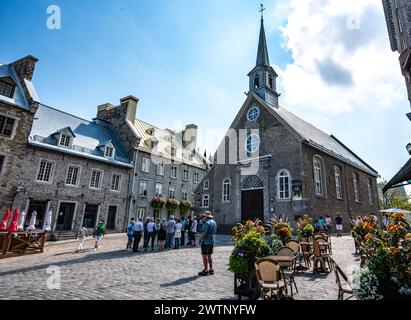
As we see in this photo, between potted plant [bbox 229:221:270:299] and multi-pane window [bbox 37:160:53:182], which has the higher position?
multi-pane window [bbox 37:160:53:182]

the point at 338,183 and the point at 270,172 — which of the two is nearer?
the point at 270,172

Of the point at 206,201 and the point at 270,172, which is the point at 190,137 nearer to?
the point at 206,201

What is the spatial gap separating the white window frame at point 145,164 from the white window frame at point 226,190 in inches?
418

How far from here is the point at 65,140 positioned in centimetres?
2255

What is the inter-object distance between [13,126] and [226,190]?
1912 cm

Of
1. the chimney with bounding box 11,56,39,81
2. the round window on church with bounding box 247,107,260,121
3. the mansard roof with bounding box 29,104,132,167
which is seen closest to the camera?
the chimney with bounding box 11,56,39,81

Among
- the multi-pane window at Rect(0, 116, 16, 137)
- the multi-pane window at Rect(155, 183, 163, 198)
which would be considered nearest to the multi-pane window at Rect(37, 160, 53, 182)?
the multi-pane window at Rect(0, 116, 16, 137)

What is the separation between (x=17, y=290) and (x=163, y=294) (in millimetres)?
3718

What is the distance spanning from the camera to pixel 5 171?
18.2 m

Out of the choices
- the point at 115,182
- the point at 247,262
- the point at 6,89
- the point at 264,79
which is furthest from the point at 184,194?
the point at 247,262

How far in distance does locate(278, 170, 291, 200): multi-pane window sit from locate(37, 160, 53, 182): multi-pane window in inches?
783

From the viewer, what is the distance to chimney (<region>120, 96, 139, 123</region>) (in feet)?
99.7

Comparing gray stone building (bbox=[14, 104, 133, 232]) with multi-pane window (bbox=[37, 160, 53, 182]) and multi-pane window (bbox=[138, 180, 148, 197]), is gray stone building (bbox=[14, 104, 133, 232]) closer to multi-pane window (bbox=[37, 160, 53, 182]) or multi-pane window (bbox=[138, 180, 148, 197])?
multi-pane window (bbox=[37, 160, 53, 182])
